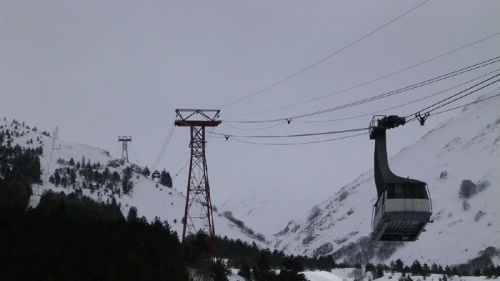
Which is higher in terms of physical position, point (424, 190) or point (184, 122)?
point (184, 122)

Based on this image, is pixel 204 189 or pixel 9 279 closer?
pixel 9 279

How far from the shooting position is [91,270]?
5641 cm

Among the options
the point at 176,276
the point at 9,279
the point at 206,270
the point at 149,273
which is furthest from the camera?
the point at 206,270

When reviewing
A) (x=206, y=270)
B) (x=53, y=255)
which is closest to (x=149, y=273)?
(x=53, y=255)

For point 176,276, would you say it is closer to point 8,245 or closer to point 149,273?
point 149,273

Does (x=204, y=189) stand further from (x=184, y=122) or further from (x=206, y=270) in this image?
(x=206, y=270)

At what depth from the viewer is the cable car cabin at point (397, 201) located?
1490 inches

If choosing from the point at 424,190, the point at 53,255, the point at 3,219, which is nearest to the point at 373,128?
the point at 424,190

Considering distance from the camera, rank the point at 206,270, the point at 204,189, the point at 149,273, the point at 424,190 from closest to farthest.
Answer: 1. the point at 424,190
2. the point at 149,273
3. the point at 204,189
4. the point at 206,270

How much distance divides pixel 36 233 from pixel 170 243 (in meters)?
16.1

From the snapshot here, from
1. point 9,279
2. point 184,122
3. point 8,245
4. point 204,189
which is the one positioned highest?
point 184,122

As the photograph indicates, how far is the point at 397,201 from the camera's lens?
37.8 meters

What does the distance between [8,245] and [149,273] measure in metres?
15.7

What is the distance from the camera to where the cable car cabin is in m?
37.8
